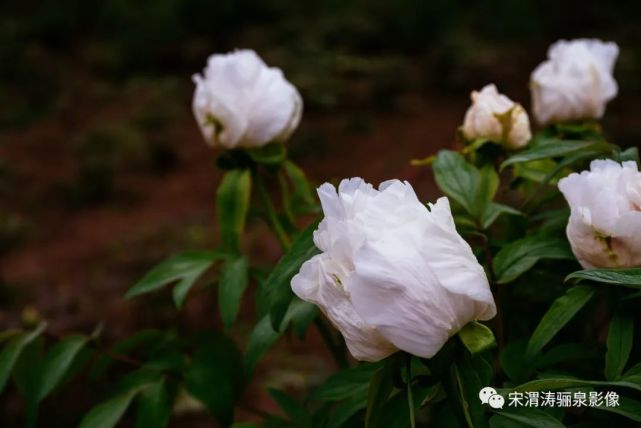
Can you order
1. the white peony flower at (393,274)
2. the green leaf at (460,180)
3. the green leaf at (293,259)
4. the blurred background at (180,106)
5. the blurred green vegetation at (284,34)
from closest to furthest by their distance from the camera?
the white peony flower at (393,274) < the green leaf at (293,259) < the green leaf at (460,180) < the blurred background at (180,106) < the blurred green vegetation at (284,34)

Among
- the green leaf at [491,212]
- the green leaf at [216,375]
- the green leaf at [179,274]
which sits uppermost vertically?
the green leaf at [491,212]

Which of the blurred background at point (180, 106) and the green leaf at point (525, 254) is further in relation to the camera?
the blurred background at point (180, 106)

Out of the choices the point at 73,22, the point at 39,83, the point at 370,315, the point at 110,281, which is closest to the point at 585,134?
the point at 370,315

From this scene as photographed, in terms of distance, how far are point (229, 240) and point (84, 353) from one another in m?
0.20

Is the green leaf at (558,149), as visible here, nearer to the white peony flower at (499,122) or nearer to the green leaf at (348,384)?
the white peony flower at (499,122)

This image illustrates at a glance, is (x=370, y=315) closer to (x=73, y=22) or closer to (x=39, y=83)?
(x=39, y=83)

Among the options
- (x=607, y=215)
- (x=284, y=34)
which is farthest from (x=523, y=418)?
(x=284, y=34)

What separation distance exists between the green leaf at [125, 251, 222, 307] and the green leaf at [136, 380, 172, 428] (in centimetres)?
10

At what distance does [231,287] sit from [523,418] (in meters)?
0.36

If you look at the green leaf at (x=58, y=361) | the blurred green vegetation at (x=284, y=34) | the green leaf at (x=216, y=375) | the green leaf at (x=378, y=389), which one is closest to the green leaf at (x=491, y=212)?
the green leaf at (x=378, y=389)

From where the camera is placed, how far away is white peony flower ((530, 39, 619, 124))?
0.84 m

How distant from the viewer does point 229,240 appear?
85cm

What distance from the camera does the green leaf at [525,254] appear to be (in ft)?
2.06

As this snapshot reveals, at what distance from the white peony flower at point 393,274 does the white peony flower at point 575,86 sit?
0.40 metres
